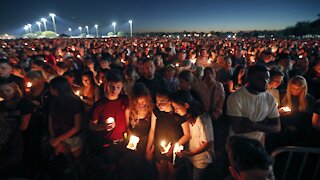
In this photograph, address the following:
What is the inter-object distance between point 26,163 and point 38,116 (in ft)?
2.72

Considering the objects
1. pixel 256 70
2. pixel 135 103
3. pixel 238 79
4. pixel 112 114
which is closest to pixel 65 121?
pixel 112 114

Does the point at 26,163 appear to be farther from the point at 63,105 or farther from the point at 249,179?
the point at 249,179

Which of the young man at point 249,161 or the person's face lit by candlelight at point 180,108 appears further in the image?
the person's face lit by candlelight at point 180,108

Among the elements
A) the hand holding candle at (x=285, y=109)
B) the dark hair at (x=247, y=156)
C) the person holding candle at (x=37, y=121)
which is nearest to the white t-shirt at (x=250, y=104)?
the hand holding candle at (x=285, y=109)

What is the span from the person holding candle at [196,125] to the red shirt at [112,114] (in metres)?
0.90

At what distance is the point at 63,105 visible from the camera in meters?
3.48

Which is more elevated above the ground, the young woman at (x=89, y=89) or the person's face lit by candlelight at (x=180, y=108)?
the person's face lit by candlelight at (x=180, y=108)

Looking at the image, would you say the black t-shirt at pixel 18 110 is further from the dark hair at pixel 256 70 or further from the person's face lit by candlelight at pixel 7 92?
the dark hair at pixel 256 70

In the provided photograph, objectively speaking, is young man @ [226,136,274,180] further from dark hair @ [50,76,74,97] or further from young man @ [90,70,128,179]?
dark hair @ [50,76,74,97]

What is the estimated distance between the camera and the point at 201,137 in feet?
10.3

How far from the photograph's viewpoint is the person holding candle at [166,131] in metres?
3.32

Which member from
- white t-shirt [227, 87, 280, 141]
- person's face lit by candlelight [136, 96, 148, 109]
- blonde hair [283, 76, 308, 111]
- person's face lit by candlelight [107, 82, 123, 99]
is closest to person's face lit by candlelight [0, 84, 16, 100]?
person's face lit by candlelight [107, 82, 123, 99]

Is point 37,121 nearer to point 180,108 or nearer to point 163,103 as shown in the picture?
point 163,103

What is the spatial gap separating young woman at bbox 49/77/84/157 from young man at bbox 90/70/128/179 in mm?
244
